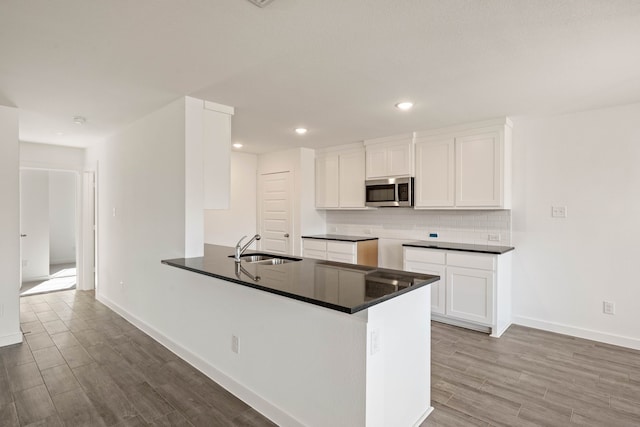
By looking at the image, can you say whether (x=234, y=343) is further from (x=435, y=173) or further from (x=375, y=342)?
(x=435, y=173)

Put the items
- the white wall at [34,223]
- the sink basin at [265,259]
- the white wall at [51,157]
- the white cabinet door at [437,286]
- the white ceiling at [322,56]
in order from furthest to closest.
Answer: the white wall at [34,223]
the white wall at [51,157]
the white cabinet door at [437,286]
the sink basin at [265,259]
the white ceiling at [322,56]

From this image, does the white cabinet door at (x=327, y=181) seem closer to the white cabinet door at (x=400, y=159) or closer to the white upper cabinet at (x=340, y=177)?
the white upper cabinet at (x=340, y=177)

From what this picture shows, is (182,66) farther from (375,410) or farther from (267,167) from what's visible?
(267,167)

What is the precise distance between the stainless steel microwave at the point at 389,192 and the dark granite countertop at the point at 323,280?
2074mm

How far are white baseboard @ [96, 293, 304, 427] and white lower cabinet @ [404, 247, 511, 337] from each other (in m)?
2.46

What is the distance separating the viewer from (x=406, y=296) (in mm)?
1979

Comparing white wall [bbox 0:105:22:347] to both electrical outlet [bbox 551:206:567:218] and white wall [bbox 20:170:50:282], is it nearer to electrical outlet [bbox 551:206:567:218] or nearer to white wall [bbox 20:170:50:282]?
white wall [bbox 20:170:50:282]

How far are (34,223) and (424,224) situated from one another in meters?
7.13

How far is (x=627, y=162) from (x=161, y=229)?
4676 millimetres

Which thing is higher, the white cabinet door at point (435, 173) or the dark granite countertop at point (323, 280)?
the white cabinet door at point (435, 173)

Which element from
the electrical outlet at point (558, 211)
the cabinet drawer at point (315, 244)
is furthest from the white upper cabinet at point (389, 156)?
the electrical outlet at point (558, 211)

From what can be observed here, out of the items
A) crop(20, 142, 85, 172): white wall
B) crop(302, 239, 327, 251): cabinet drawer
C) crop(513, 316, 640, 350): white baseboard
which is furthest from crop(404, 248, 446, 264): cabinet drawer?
crop(20, 142, 85, 172): white wall

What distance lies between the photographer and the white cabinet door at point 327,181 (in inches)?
211

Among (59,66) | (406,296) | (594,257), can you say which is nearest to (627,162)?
(594,257)
